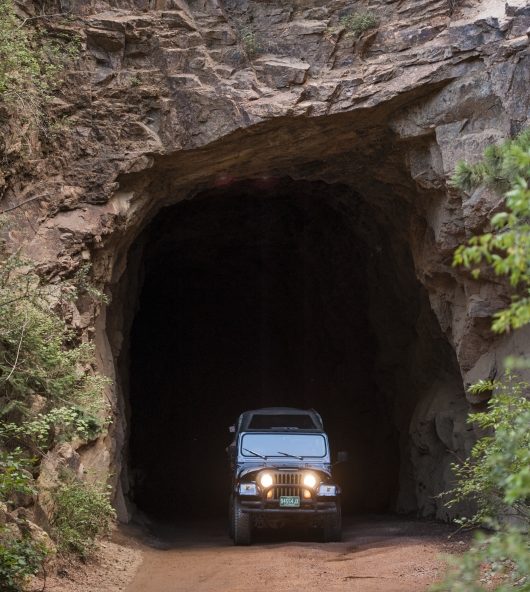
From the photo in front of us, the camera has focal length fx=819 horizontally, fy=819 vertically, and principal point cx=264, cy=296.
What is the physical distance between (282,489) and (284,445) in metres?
1.13

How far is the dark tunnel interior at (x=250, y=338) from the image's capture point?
75.7 feet

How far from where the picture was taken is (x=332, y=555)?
12180mm

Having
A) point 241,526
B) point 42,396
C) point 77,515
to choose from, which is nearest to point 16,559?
point 77,515

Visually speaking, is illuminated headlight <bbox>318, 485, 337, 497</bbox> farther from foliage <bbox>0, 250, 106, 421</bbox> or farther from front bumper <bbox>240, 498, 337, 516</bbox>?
foliage <bbox>0, 250, 106, 421</bbox>

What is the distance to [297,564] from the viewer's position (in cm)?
1130

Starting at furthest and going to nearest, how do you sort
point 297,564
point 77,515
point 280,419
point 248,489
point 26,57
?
point 280,419, point 248,489, point 26,57, point 297,564, point 77,515

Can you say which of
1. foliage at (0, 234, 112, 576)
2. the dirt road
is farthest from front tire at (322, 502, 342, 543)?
foliage at (0, 234, 112, 576)

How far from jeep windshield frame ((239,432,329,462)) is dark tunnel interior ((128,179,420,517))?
22.2 ft

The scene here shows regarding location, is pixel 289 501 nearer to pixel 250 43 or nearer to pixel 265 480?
pixel 265 480

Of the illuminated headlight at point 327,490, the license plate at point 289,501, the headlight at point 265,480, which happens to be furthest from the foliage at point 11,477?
the illuminated headlight at point 327,490

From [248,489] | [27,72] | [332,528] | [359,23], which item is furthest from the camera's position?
[359,23]

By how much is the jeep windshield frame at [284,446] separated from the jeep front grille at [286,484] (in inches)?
20.7

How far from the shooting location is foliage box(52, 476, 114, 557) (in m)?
10.5

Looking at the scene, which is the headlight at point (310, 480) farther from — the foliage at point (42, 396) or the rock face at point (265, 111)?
the foliage at point (42, 396)
